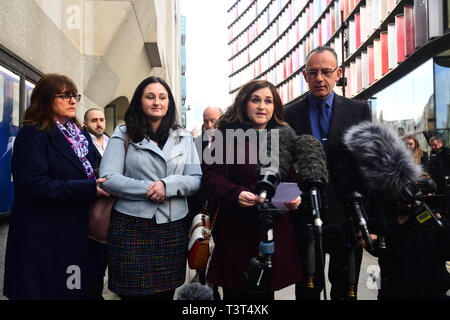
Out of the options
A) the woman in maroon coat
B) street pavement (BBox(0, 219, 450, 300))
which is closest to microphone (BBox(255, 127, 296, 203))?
the woman in maroon coat

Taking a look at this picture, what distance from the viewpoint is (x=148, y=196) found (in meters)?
2.40

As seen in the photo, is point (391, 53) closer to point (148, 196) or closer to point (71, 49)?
point (71, 49)

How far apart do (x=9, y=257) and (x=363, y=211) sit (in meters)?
2.18

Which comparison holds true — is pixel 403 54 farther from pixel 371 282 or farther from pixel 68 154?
pixel 68 154

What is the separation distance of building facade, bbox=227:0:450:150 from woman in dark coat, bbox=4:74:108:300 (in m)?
1.28

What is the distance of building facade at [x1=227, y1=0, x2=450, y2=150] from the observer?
36.0ft

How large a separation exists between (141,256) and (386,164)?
1.55 metres

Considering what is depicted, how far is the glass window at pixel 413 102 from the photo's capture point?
1166 centimetres

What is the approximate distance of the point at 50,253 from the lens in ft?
8.39

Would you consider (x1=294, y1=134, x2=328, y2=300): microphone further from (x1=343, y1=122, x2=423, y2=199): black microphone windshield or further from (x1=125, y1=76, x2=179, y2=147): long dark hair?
(x1=125, y1=76, x2=179, y2=147): long dark hair

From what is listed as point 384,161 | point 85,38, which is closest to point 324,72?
point 384,161

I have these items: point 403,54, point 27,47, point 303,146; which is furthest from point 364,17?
point 303,146

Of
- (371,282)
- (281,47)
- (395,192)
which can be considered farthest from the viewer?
(281,47)

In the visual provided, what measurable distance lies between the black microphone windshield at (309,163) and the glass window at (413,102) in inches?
357
